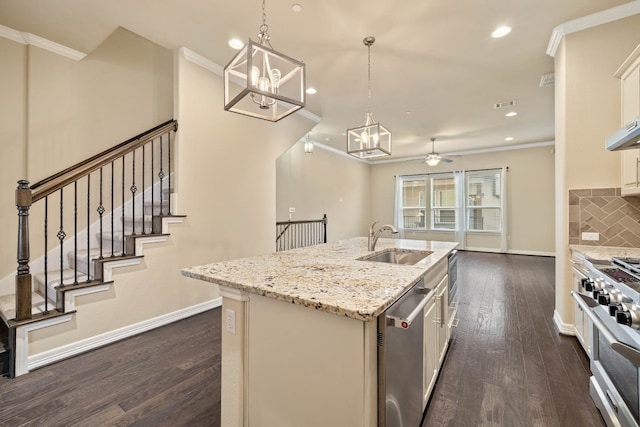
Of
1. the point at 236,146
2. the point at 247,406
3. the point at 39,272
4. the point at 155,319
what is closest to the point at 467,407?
the point at 247,406

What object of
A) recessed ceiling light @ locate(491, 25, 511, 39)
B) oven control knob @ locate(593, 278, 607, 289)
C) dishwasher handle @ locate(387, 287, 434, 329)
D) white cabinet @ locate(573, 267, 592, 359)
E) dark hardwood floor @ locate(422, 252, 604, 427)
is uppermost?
recessed ceiling light @ locate(491, 25, 511, 39)

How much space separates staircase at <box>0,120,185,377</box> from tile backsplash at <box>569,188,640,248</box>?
157 inches

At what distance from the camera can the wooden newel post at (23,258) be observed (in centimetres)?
202

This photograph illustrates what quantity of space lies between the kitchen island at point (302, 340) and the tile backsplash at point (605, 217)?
218 cm

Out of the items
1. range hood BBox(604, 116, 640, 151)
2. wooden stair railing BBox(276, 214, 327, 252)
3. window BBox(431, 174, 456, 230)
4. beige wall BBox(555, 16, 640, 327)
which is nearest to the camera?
range hood BBox(604, 116, 640, 151)

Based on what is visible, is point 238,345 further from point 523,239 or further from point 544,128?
point 523,239

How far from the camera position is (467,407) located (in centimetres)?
177

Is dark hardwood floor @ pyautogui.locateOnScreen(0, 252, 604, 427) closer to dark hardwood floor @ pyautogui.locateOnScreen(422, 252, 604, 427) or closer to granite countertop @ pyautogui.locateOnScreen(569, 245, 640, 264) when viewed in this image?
dark hardwood floor @ pyautogui.locateOnScreen(422, 252, 604, 427)

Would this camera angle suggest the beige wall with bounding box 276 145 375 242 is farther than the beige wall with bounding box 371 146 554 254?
No

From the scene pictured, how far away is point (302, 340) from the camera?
1.17 m

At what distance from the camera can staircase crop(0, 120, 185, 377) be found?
2.04m

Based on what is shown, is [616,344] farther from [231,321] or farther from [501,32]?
[501,32]

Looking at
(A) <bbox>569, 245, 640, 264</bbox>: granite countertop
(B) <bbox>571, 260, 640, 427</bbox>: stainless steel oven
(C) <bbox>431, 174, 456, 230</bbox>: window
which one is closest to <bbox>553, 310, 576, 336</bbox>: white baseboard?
(A) <bbox>569, 245, 640, 264</bbox>: granite countertop

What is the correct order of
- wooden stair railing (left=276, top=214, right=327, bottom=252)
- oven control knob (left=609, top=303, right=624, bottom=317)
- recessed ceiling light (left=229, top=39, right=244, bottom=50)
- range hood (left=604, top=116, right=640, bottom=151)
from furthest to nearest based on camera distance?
wooden stair railing (left=276, top=214, right=327, bottom=252) → recessed ceiling light (left=229, top=39, right=244, bottom=50) → range hood (left=604, top=116, right=640, bottom=151) → oven control knob (left=609, top=303, right=624, bottom=317)
